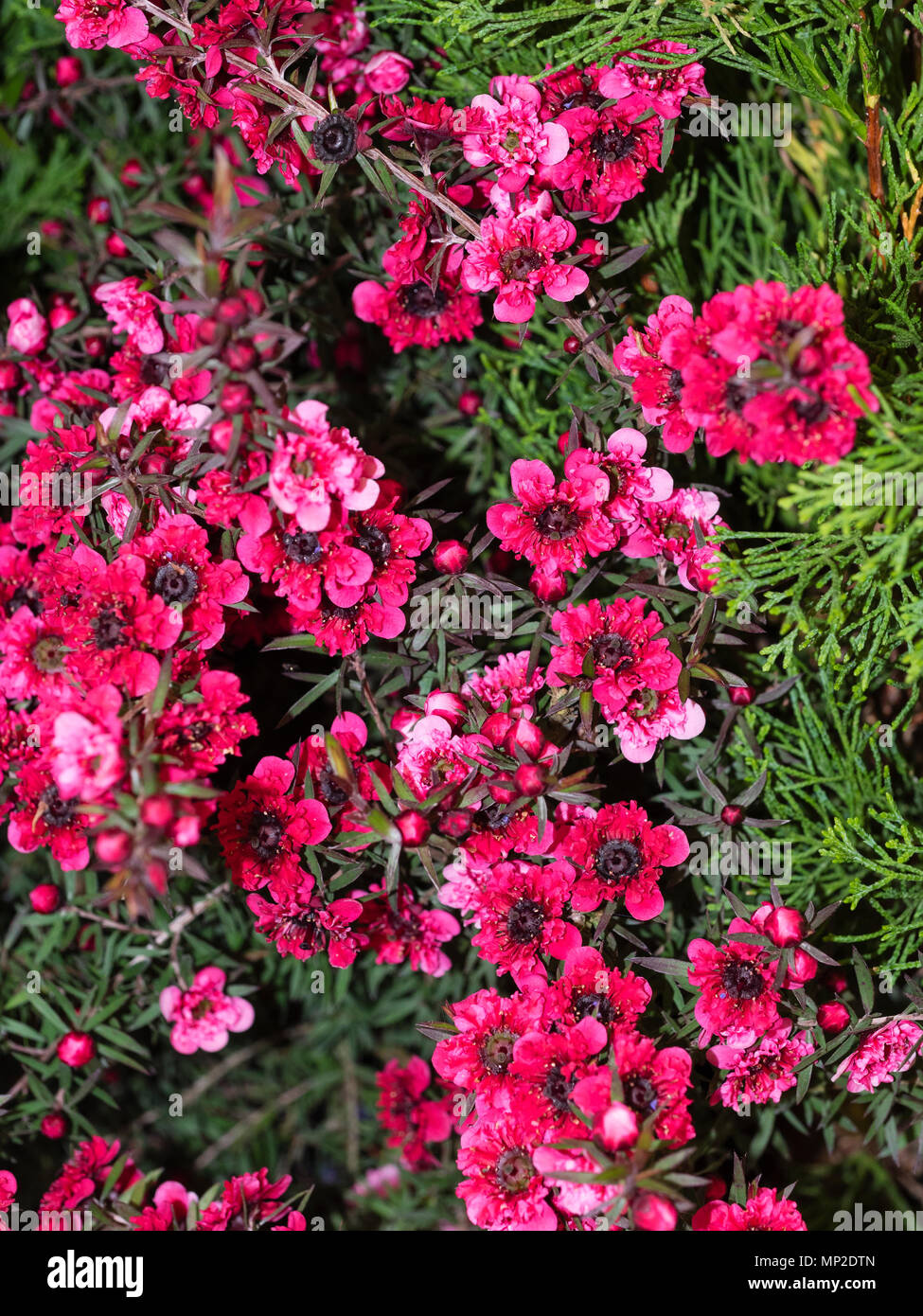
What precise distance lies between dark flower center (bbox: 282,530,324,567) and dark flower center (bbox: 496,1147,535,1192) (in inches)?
27.0

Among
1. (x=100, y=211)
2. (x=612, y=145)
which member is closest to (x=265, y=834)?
(x=612, y=145)

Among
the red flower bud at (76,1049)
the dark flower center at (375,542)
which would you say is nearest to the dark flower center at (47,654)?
the dark flower center at (375,542)

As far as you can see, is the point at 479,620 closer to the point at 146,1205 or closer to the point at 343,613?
the point at 343,613

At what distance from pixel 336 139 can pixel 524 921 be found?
3.01ft

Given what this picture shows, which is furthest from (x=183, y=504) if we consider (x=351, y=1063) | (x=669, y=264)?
(x=351, y=1063)

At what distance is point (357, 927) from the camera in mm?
1233

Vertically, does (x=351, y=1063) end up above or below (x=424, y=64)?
below

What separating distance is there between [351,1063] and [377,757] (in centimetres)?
71

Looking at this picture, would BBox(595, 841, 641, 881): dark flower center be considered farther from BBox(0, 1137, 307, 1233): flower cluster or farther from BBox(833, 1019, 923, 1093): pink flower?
BBox(0, 1137, 307, 1233): flower cluster

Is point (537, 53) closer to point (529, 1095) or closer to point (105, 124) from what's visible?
point (105, 124)

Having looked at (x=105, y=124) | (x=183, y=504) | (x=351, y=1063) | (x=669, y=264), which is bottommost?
(x=351, y=1063)

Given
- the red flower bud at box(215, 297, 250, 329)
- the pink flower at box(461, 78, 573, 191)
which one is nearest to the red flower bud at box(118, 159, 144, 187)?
the pink flower at box(461, 78, 573, 191)

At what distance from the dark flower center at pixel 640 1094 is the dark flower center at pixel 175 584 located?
0.71 metres

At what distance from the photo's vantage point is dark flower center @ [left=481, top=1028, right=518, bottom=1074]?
1.05 metres
